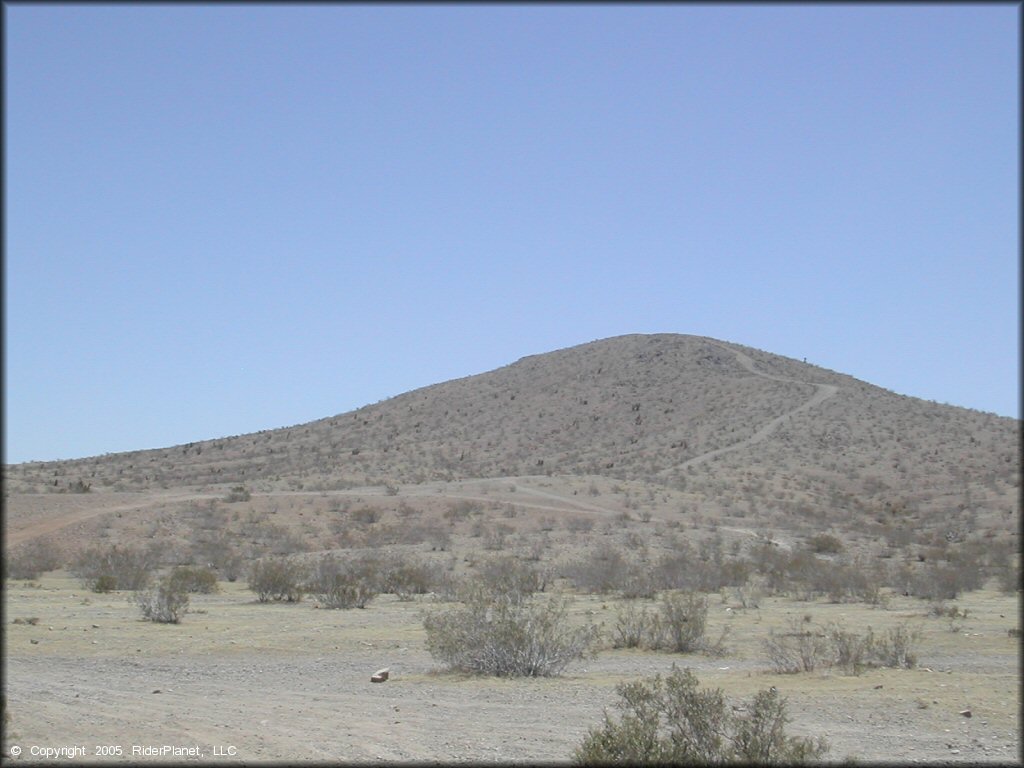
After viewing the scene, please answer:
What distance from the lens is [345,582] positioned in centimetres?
2916

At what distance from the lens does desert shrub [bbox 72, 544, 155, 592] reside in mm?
32781

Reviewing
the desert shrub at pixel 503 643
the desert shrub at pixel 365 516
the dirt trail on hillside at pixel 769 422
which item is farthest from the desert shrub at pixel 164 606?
the dirt trail on hillside at pixel 769 422

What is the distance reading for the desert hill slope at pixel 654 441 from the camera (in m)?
68.8

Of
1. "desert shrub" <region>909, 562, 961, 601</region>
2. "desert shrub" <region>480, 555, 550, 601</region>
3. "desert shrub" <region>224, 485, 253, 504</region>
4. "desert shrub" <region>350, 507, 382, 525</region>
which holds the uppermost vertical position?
"desert shrub" <region>224, 485, 253, 504</region>

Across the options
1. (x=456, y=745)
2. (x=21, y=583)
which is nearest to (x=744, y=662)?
(x=456, y=745)

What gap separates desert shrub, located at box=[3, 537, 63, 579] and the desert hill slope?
58.6ft

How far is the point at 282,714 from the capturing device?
43.7 ft

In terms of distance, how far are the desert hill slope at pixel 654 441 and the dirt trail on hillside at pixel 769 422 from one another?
259mm

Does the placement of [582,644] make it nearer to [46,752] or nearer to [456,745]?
[456,745]

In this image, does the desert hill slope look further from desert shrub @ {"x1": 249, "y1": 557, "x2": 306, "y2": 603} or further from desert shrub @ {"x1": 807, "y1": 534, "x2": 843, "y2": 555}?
desert shrub @ {"x1": 249, "y1": 557, "x2": 306, "y2": 603}

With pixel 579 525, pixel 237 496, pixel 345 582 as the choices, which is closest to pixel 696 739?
pixel 345 582

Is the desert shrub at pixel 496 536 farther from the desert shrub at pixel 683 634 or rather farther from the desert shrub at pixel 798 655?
the desert shrub at pixel 798 655

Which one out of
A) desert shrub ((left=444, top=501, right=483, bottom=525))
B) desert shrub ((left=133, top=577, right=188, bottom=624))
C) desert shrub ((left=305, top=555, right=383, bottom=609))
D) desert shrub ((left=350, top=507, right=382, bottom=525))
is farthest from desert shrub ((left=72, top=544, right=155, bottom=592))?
desert shrub ((left=444, top=501, right=483, bottom=525))

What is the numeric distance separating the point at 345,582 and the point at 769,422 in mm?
74055
